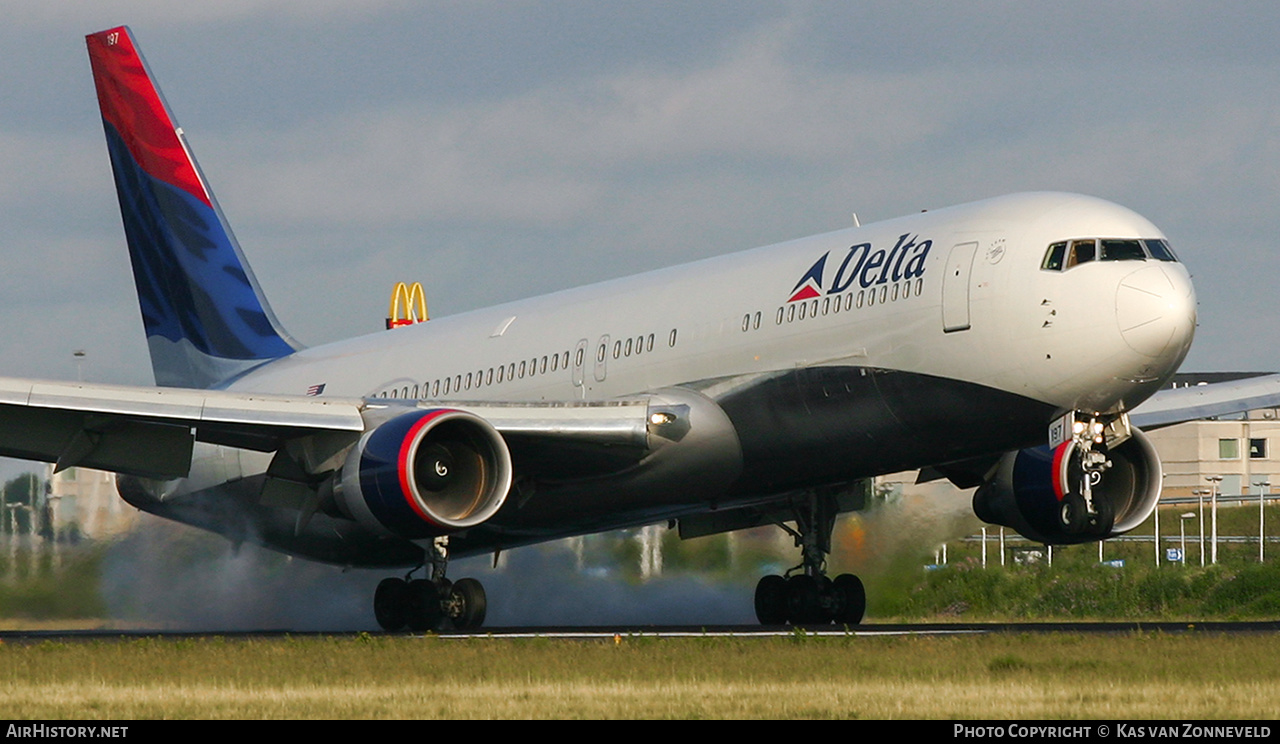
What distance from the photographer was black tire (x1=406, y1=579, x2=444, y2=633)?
2639cm

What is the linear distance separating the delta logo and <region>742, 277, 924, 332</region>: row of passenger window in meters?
0.08

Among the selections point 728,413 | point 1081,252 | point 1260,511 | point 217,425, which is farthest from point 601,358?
point 1260,511

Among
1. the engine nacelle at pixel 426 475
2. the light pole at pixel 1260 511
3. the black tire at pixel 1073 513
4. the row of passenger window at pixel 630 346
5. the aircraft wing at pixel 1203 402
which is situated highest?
the row of passenger window at pixel 630 346

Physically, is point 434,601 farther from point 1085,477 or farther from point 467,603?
point 1085,477

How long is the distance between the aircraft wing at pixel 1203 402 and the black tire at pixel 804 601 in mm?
5091

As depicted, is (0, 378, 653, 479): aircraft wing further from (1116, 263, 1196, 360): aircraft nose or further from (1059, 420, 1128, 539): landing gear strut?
(1116, 263, 1196, 360): aircraft nose

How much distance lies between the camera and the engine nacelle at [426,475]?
75.4 feet

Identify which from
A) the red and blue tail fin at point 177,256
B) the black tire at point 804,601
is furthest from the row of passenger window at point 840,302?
the red and blue tail fin at point 177,256

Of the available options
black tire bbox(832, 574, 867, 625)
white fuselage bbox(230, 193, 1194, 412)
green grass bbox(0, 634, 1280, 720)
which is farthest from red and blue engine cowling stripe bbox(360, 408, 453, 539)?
black tire bbox(832, 574, 867, 625)

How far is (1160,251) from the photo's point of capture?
2206 centimetres

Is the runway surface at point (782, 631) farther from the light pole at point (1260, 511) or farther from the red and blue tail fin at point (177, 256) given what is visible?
the light pole at point (1260, 511)

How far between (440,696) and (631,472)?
33.4ft
